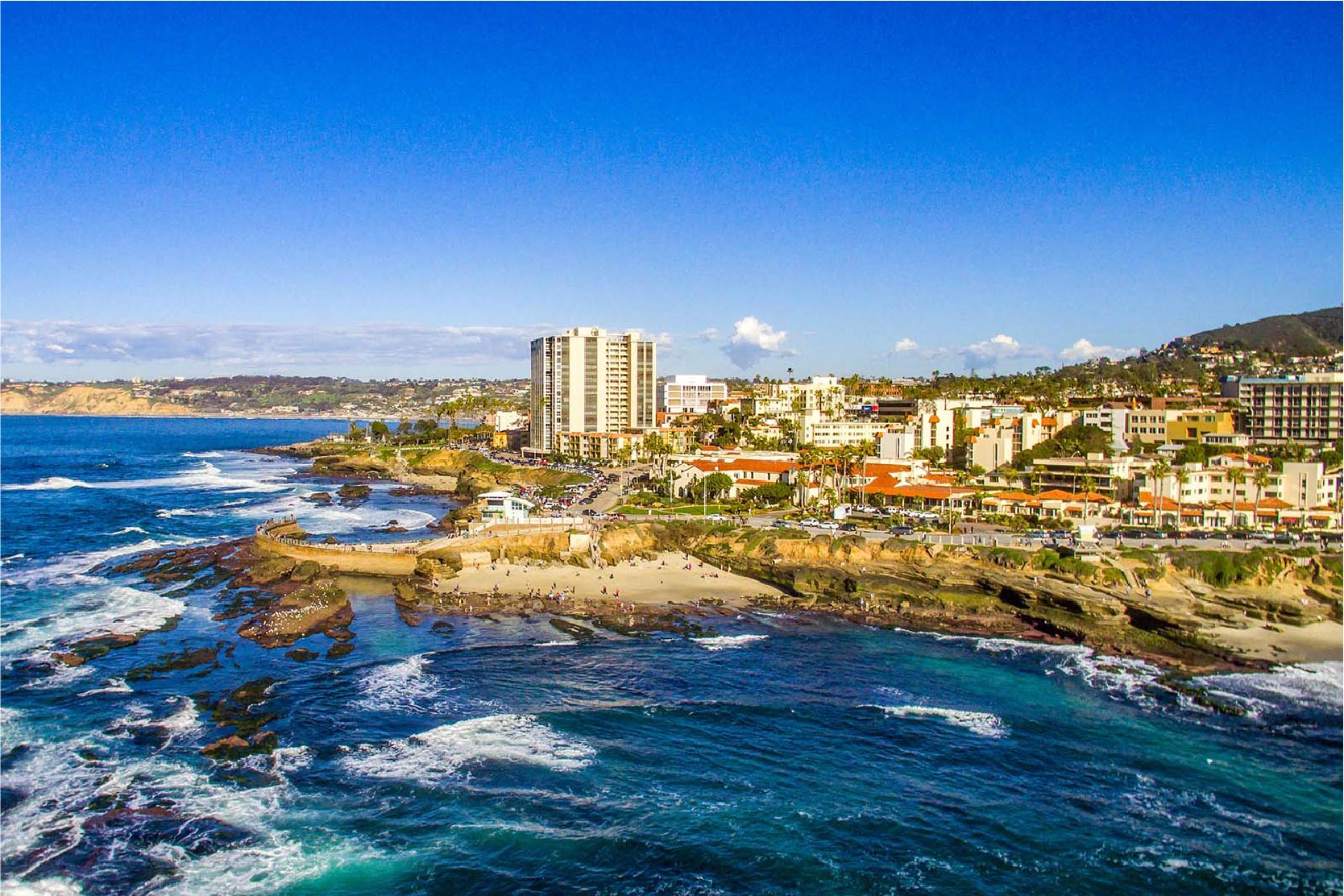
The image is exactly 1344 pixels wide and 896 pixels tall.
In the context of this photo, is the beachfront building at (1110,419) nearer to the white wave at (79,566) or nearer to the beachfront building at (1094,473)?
the beachfront building at (1094,473)

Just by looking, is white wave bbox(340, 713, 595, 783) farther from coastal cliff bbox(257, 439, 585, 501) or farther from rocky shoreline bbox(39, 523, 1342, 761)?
coastal cliff bbox(257, 439, 585, 501)

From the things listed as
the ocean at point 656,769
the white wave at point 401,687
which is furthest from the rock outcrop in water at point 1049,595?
the white wave at point 401,687

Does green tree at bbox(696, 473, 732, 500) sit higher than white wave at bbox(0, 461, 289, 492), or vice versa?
green tree at bbox(696, 473, 732, 500)

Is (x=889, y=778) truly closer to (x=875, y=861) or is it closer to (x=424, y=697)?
(x=875, y=861)

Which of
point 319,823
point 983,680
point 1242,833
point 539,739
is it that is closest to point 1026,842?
point 1242,833

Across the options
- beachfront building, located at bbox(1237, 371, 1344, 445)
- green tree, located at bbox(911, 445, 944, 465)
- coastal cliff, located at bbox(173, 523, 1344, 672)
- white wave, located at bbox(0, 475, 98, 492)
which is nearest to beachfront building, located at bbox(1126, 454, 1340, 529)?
coastal cliff, located at bbox(173, 523, 1344, 672)
